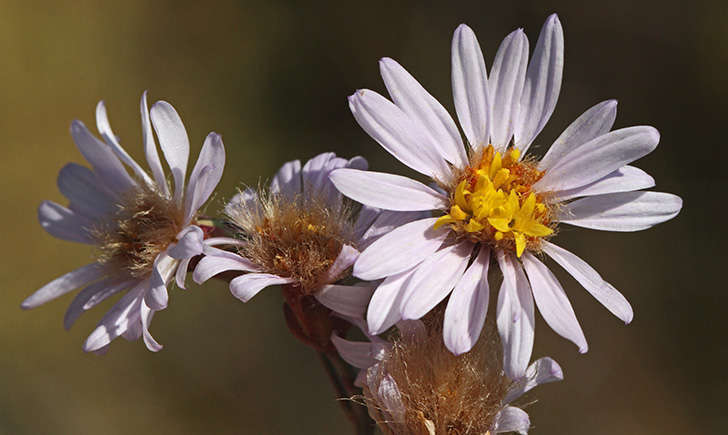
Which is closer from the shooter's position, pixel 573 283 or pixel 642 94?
pixel 573 283

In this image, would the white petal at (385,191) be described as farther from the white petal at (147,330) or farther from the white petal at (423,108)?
the white petal at (147,330)

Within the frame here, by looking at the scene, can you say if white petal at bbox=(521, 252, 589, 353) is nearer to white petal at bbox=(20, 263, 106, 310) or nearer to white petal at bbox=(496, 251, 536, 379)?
white petal at bbox=(496, 251, 536, 379)

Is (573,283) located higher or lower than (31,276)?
lower

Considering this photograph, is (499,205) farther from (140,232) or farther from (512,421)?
(140,232)

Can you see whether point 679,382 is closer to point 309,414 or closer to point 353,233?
point 309,414

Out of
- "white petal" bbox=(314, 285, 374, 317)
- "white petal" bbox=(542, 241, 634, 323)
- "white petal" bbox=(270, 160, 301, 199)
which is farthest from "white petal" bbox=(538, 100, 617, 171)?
"white petal" bbox=(270, 160, 301, 199)

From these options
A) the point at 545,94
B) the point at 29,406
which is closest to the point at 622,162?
the point at 545,94

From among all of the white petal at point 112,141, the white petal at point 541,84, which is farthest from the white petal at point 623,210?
the white petal at point 112,141
